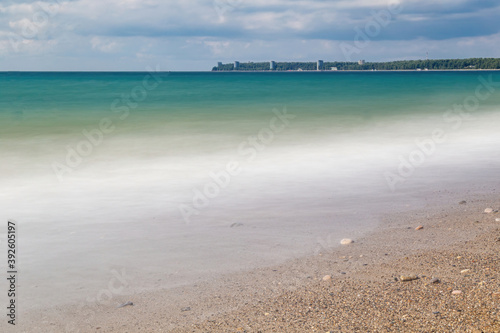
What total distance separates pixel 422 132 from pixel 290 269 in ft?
52.8

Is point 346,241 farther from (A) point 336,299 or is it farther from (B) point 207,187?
(B) point 207,187

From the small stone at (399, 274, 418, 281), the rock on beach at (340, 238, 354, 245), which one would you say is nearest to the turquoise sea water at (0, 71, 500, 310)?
the rock on beach at (340, 238, 354, 245)

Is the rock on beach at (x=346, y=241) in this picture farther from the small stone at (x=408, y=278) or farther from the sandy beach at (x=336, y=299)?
the small stone at (x=408, y=278)

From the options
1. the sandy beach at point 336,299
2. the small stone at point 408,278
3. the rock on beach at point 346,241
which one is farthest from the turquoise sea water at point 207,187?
the small stone at point 408,278

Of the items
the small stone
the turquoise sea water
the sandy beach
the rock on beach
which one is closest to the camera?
the sandy beach

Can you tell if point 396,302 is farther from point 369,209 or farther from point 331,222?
point 369,209

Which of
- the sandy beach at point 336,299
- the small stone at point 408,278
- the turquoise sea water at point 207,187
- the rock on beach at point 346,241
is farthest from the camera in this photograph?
the rock on beach at point 346,241

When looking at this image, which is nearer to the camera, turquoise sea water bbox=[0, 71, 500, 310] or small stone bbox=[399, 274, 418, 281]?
small stone bbox=[399, 274, 418, 281]

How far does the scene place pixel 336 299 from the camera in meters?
4.92

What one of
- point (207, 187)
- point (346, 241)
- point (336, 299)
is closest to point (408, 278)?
point (336, 299)

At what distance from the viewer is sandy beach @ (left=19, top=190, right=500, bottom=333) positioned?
4.47 m

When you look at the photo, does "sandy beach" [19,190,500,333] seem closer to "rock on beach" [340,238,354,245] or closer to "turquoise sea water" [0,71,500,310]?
"rock on beach" [340,238,354,245]

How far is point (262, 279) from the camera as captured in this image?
5.51 meters

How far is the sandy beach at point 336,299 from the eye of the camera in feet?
14.7
